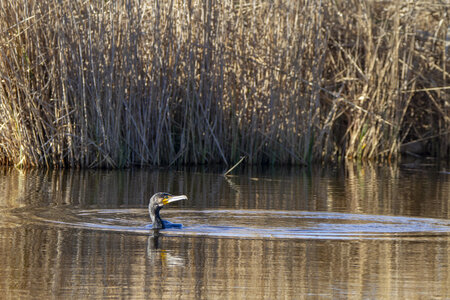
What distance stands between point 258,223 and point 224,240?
1022mm

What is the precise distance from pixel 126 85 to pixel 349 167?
3.94 m

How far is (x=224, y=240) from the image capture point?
6.83 meters

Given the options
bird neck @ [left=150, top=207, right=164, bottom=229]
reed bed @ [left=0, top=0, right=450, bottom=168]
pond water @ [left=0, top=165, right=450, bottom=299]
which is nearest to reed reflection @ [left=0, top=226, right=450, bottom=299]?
pond water @ [left=0, top=165, right=450, bottom=299]

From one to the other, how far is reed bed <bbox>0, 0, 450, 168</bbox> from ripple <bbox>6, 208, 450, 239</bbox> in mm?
4405

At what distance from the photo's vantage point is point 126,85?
1306 centimetres

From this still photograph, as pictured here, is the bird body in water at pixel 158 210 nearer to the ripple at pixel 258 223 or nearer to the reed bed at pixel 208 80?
the ripple at pixel 258 223

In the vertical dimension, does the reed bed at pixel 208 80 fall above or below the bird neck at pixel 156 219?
above

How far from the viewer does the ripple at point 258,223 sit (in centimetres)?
726

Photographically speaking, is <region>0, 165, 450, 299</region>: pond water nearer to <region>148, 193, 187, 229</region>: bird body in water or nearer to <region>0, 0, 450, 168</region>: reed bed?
<region>148, 193, 187, 229</region>: bird body in water

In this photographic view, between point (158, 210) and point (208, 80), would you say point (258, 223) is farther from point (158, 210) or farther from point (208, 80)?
point (208, 80)

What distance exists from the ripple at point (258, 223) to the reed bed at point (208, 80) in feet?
14.5

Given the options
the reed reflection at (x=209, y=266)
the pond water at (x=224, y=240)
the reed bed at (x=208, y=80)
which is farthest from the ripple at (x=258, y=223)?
the reed bed at (x=208, y=80)

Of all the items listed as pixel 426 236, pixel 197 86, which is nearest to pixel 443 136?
pixel 197 86

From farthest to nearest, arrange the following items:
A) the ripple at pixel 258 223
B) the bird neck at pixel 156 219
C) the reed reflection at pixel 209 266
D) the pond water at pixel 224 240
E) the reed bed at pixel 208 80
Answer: the reed bed at pixel 208 80 < the bird neck at pixel 156 219 < the ripple at pixel 258 223 < the pond water at pixel 224 240 < the reed reflection at pixel 209 266
